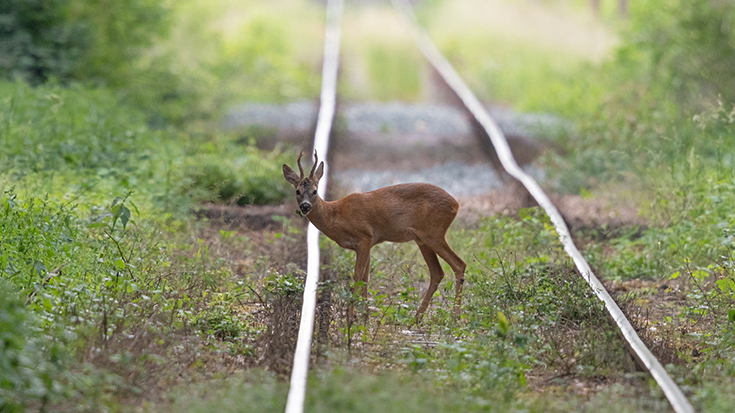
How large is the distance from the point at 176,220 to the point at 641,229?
4.80 meters

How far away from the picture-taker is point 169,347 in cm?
499

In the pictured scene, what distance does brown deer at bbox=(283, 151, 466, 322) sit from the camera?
6.09 metres

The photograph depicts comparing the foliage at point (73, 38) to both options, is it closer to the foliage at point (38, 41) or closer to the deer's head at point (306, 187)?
the foliage at point (38, 41)

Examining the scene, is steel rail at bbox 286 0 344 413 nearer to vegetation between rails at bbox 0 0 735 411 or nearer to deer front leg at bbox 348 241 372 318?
vegetation between rails at bbox 0 0 735 411

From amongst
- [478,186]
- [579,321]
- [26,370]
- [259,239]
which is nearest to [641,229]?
[478,186]

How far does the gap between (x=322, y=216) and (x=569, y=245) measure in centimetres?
252

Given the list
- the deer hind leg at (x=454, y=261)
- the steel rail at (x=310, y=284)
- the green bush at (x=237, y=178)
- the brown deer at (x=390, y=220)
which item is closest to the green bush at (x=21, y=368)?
the steel rail at (x=310, y=284)

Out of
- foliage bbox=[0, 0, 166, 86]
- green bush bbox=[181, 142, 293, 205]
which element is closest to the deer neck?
green bush bbox=[181, 142, 293, 205]

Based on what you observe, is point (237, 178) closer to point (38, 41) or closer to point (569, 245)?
point (569, 245)

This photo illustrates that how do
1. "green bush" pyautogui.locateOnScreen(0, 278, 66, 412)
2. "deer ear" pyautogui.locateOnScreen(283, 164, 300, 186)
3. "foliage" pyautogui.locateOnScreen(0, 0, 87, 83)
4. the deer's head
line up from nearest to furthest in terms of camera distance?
1. "green bush" pyautogui.locateOnScreen(0, 278, 66, 412)
2. the deer's head
3. "deer ear" pyautogui.locateOnScreen(283, 164, 300, 186)
4. "foliage" pyautogui.locateOnScreen(0, 0, 87, 83)

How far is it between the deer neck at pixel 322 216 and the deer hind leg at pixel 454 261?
80cm

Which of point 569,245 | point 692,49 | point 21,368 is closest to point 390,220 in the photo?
point 569,245

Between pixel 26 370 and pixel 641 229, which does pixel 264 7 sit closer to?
pixel 641 229

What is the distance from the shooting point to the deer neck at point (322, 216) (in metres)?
6.01
